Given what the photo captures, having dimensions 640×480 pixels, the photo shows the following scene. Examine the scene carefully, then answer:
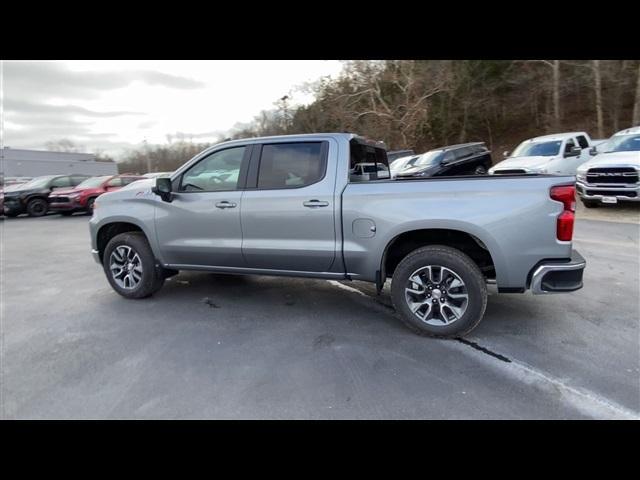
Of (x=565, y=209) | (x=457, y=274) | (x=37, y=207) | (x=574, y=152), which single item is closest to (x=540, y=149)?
(x=574, y=152)

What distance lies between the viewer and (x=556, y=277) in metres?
3.08

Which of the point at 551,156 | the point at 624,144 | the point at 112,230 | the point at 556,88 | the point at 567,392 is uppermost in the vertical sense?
the point at 556,88

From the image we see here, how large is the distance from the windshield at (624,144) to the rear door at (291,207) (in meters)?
9.58

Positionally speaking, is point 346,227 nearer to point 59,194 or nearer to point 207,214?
point 207,214

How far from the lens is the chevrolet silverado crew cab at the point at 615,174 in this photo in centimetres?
830

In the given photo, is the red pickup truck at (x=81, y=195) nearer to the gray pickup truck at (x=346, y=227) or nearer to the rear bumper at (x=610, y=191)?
the gray pickup truck at (x=346, y=227)

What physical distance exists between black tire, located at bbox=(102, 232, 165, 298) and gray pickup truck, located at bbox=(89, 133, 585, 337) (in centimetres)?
1

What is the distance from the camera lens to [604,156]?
9.19m

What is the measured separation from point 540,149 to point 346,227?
1130cm

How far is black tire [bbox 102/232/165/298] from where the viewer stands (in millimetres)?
4547

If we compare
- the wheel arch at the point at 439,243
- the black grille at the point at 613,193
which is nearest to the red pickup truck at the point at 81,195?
the wheel arch at the point at 439,243
